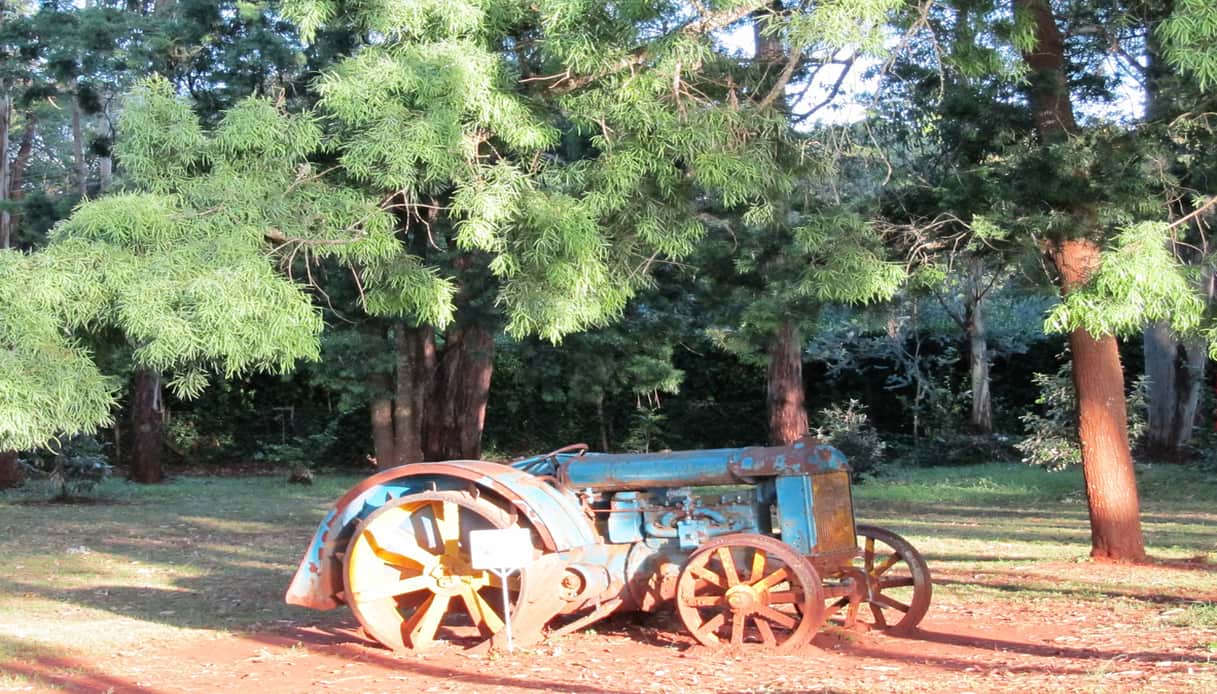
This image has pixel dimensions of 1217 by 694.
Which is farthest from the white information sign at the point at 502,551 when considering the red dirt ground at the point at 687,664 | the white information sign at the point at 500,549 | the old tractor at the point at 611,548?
the red dirt ground at the point at 687,664

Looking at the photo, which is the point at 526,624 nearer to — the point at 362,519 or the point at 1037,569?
the point at 362,519

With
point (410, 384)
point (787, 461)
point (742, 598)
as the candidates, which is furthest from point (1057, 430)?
point (742, 598)

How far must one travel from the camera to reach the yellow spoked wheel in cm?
834

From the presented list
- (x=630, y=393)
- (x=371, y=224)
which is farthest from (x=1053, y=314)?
(x=630, y=393)

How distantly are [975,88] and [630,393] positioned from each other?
16194 millimetres

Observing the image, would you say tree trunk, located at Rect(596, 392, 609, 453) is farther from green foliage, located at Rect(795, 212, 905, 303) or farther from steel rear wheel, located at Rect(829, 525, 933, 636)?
steel rear wheel, located at Rect(829, 525, 933, 636)

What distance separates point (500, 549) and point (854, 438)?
1651cm

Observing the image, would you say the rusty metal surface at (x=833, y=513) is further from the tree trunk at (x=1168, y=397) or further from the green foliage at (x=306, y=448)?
the green foliage at (x=306, y=448)

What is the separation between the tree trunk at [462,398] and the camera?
21422 millimetres

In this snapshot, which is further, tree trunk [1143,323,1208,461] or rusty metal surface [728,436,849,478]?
tree trunk [1143,323,1208,461]

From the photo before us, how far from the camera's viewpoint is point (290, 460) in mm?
27094

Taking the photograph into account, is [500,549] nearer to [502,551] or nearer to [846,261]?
[502,551]

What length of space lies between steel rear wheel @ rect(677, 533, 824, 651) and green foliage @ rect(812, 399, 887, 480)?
14.5 metres

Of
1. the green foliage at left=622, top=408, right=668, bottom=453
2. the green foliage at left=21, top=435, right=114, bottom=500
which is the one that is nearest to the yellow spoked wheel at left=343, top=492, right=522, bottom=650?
the green foliage at left=21, top=435, right=114, bottom=500
